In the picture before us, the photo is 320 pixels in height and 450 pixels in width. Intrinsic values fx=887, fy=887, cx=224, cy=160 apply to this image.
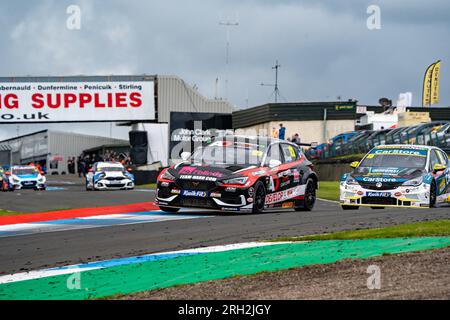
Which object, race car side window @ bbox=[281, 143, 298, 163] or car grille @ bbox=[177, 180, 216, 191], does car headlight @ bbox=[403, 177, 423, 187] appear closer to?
race car side window @ bbox=[281, 143, 298, 163]

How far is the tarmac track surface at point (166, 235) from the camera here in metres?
10.1

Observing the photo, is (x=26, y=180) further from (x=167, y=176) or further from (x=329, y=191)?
(x=167, y=176)

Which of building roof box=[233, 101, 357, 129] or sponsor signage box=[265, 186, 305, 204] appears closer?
sponsor signage box=[265, 186, 305, 204]

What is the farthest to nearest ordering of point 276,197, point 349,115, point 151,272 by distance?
point 349,115, point 276,197, point 151,272

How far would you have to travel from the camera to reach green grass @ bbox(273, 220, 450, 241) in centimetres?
1042

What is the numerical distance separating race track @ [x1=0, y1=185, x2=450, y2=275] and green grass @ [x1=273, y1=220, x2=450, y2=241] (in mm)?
631

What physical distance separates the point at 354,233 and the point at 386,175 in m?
6.14

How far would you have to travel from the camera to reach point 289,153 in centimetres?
1767

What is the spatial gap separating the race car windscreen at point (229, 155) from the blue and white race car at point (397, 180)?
6.15 feet

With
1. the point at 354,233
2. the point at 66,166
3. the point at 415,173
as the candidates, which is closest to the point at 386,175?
the point at 415,173

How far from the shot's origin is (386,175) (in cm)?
1692

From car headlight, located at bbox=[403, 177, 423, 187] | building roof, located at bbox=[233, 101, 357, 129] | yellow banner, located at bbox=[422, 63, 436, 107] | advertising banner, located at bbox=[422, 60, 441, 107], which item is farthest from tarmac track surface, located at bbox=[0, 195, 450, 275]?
yellow banner, located at bbox=[422, 63, 436, 107]

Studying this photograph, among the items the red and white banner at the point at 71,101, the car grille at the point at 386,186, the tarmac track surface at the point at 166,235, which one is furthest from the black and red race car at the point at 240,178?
the red and white banner at the point at 71,101
